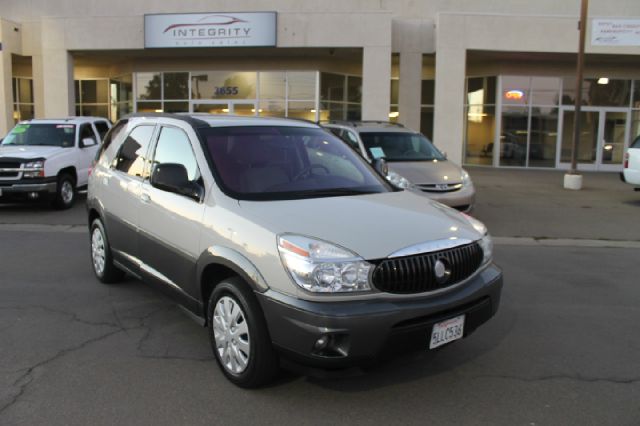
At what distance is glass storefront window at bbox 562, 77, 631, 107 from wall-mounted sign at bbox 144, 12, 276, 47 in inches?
471

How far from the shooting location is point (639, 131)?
74.5ft

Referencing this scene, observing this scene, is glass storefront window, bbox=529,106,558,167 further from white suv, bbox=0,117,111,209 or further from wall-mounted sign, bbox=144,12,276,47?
white suv, bbox=0,117,111,209

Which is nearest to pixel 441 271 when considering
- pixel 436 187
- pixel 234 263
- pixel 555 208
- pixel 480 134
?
pixel 234 263

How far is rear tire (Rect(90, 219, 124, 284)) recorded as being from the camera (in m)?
5.95

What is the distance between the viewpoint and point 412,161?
33.8ft

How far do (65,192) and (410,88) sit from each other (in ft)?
46.1

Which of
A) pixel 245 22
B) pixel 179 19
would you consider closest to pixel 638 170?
pixel 245 22

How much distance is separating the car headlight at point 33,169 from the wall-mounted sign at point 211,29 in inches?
426

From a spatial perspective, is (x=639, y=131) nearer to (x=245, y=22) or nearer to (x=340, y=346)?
(x=245, y=22)

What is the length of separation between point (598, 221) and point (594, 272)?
4.33 metres

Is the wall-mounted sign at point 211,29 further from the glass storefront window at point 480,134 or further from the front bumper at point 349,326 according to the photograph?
the front bumper at point 349,326

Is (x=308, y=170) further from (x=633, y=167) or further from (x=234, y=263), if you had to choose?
(x=633, y=167)

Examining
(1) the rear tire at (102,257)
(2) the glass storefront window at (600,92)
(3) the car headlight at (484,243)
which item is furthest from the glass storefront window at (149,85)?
(3) the car headlight at (484,243)

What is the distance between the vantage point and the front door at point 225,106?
75.3 ft
